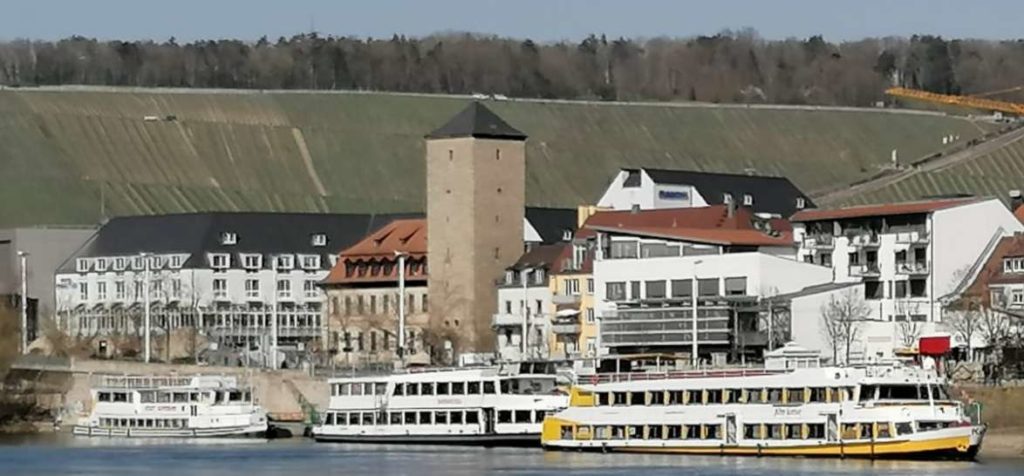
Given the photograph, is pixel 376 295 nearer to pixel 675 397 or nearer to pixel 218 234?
pixel 218 234

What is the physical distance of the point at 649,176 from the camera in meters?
168

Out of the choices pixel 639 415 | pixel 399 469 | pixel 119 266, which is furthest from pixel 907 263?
pixel 119 266

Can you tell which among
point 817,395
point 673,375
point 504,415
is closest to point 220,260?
point 504,415

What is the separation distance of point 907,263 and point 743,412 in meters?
32.2

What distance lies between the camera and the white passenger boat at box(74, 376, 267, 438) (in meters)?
129

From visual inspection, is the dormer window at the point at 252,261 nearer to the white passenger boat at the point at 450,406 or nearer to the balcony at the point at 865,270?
the balcony at the point at 865,270

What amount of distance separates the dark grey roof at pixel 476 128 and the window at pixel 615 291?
2109 centimetres

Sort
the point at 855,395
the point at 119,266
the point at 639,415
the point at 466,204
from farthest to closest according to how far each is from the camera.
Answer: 1. the point at 119,266
2. the point at 466,204
3. the point at 639,415
4. the point at 855,395

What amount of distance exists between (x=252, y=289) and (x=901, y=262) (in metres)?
49.0

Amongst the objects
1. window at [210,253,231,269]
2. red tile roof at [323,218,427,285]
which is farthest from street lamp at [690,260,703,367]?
window at [210,253,231,269]

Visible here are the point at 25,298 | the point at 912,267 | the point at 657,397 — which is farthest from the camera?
the point at 25,298

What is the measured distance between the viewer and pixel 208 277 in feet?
560

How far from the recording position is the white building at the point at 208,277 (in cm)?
16962

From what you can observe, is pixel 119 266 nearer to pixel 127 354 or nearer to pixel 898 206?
pixel 127 354
